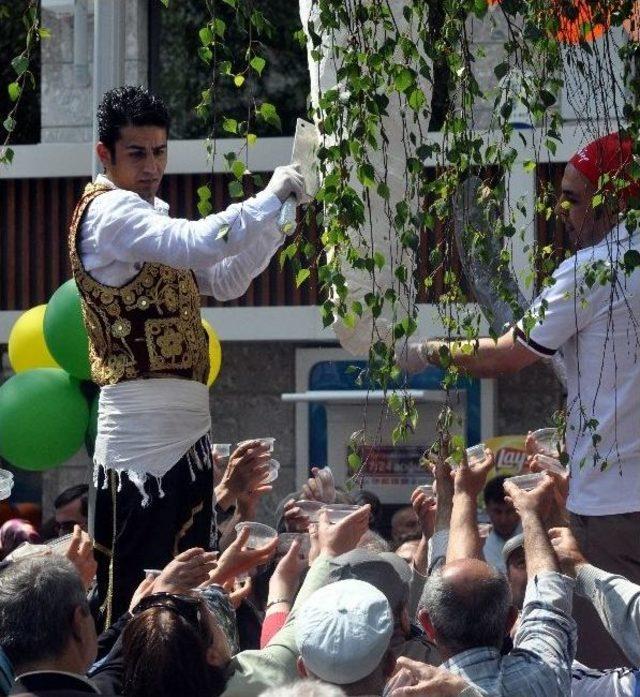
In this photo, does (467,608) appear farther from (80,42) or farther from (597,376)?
(80,42)

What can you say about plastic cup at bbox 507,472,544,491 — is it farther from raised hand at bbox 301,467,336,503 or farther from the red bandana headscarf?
raised hand at bbox 301,467,336,503

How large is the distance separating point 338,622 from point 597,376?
1259mm

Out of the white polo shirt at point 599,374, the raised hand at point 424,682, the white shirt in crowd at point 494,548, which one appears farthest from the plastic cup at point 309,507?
the white shirt in crowd at point 494,548

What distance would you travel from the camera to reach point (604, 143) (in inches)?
165

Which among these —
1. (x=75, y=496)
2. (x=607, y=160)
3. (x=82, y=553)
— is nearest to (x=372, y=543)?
(x=82, y=553)

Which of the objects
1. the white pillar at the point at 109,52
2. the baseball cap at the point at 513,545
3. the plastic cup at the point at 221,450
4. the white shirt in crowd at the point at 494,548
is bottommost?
the white shirt in crowd at the point at 494,548

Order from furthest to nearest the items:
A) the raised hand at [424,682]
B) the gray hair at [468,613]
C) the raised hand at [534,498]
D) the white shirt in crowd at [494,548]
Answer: the white shirt in crowd at [494,548]
the raised hand at [534,498]
the gray hair at [468,613]
the raised hand at [424,682]

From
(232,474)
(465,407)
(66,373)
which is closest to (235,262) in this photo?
(232,474)

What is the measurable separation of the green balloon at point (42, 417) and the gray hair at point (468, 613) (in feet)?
12.3

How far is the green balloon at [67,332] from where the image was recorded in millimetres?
6617

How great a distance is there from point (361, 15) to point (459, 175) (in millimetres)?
425

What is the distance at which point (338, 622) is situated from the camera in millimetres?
3303

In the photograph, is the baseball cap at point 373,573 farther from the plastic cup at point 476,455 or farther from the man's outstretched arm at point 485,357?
the man's outstretched arm at point 485,357

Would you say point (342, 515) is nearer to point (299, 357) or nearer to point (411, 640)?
point (411, 640)
